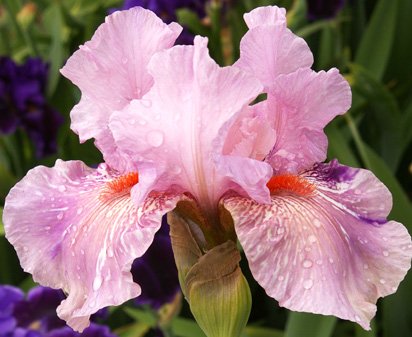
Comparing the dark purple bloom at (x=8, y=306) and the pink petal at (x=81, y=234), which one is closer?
the pink petal at (x=81, y=234)

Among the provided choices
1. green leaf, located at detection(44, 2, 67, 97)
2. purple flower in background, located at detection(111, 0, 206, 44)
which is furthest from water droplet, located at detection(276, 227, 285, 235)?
green leaf, located at detection(44, 2, 67, 97)

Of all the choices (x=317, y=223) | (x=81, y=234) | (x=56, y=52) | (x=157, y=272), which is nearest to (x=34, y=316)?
(x=157, y=272)

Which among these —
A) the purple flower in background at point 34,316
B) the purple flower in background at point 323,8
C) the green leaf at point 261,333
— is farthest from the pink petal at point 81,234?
the purple flower in background at point 323,8

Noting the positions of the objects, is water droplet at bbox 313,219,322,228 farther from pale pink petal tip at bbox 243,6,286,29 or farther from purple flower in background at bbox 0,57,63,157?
purple flower in background at bbox 0,57,63,157

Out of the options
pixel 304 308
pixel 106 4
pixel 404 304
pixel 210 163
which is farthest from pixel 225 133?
pixel 106 4

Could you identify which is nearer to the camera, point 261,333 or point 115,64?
point 115,64

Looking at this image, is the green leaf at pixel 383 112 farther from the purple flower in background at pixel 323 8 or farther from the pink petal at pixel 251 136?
the pink petal at pixel 251 136

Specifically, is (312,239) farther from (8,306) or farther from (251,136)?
(8,306)
